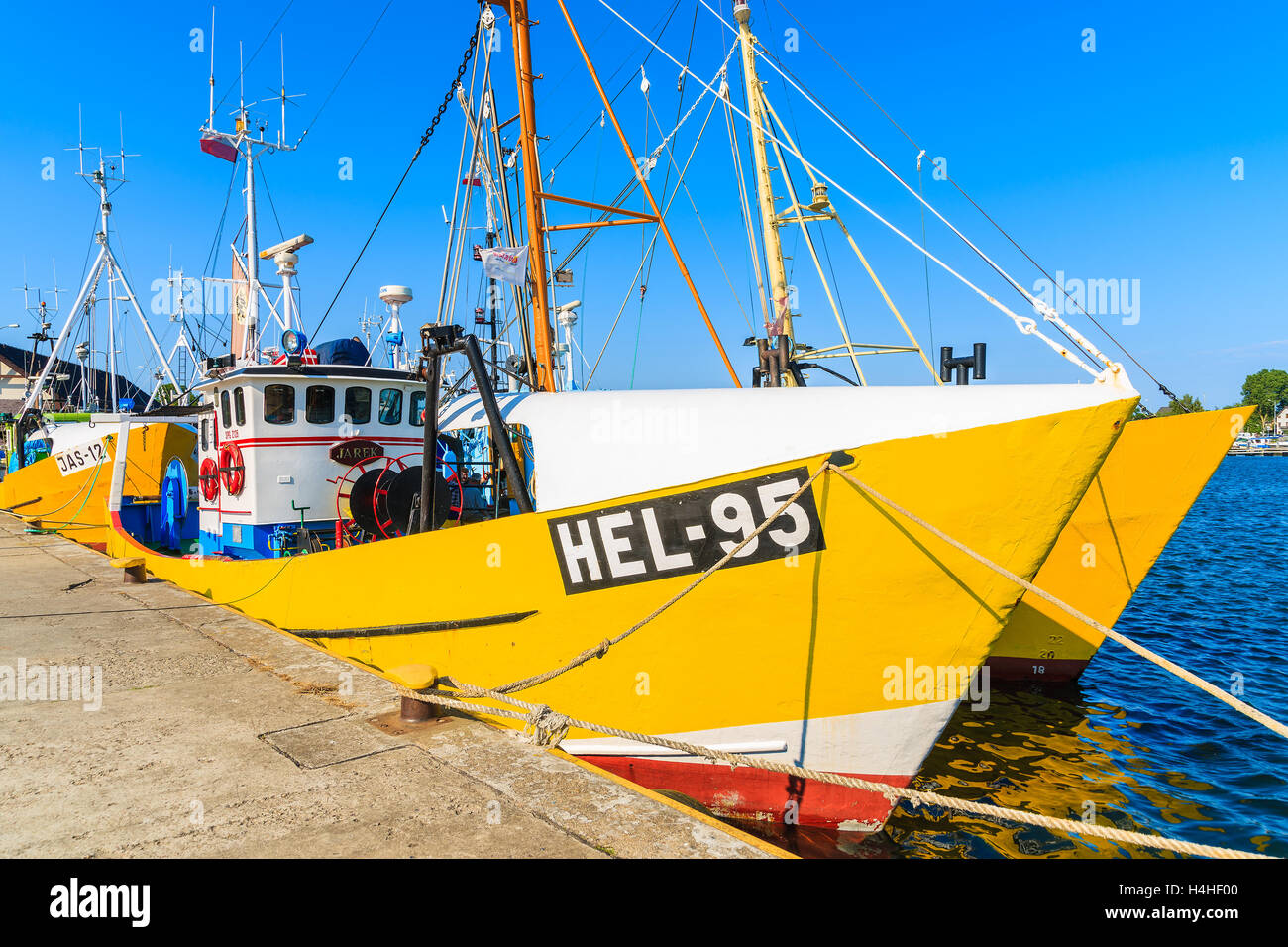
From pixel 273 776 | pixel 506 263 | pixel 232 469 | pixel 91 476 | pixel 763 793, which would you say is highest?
pixel 506 263

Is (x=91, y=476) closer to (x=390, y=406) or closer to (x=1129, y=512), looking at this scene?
(x=390, y=406)

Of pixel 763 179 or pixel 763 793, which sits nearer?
pixel 763 793

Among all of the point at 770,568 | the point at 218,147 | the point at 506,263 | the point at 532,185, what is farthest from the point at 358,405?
the point at 218,147

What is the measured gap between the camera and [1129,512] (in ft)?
30.2

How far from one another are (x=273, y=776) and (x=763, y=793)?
338cm

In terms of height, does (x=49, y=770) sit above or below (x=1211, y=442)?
below

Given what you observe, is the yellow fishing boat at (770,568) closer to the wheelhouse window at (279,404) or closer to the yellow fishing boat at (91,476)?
the wheelhouse window at (279,404)

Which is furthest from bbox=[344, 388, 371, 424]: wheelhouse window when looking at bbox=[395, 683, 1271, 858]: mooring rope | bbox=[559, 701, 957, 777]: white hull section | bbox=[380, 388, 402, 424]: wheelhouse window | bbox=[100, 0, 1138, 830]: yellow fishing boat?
bbox=[559, 701, 957, 777]: white hull section

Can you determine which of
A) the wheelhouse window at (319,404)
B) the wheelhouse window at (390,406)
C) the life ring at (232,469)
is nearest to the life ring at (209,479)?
the life ring at (232,469)
